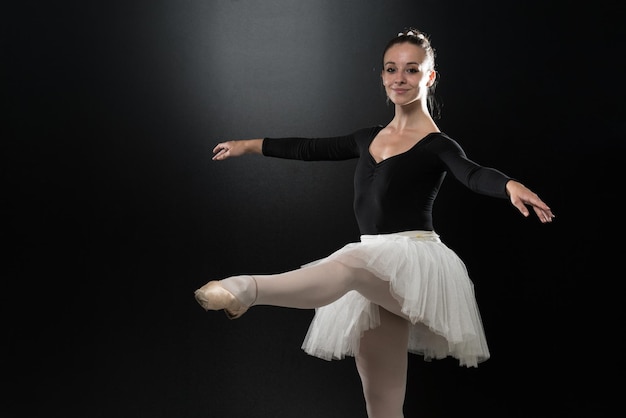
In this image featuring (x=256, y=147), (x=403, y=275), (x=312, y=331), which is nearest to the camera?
(x=403, y=275)

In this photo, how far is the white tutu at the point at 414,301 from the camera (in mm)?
2342

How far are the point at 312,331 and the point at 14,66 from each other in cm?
191

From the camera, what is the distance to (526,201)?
2080 mm

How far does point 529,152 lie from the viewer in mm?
3580

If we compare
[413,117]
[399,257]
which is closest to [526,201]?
[399,257]

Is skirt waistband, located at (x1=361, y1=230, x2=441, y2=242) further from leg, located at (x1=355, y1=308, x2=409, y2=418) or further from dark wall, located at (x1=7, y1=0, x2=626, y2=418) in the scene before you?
dark wall, located at (x1=7, y1=0, x2=626, y2=418)

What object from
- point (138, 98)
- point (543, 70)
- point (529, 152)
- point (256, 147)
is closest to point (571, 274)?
point (529, 152)

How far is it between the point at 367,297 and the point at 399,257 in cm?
15

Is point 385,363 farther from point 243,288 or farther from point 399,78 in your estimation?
point 399,78

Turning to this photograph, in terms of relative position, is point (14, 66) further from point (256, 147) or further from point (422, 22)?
point (422, 22)

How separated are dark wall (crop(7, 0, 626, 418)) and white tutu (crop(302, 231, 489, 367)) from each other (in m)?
1.04

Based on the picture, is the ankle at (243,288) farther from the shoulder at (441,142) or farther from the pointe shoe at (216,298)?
the shoulder at (441,142)

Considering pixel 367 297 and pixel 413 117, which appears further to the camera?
pixel 413 117

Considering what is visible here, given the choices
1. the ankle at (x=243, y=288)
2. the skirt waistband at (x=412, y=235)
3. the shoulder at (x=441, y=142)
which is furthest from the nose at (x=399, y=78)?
the ankle at (x=243, y=288)
